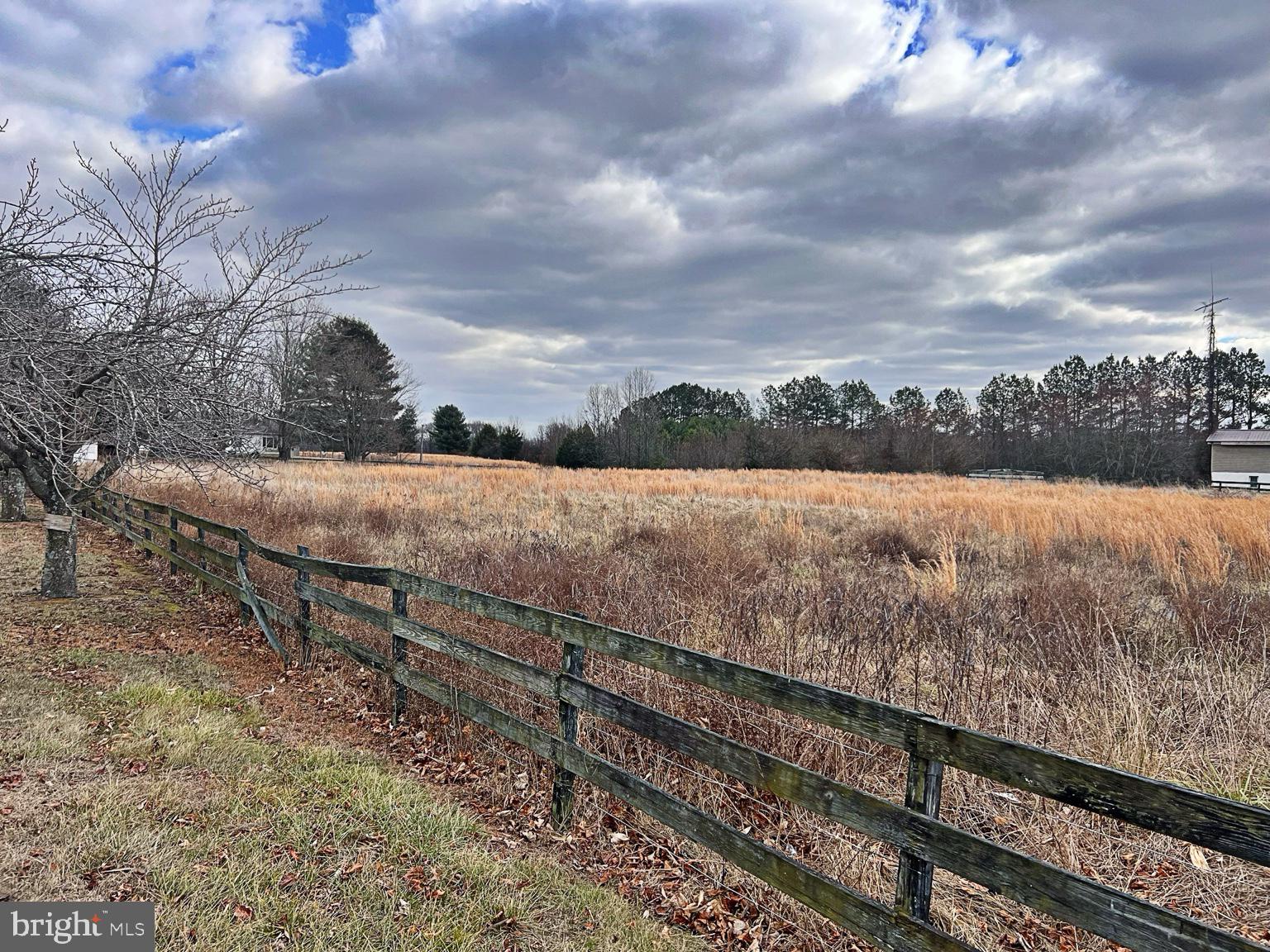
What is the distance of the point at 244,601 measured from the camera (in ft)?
26.9

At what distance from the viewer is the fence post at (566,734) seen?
4125mm

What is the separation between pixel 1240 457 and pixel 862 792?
182 ft

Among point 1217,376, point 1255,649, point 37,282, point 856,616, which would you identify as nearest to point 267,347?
point 37,282

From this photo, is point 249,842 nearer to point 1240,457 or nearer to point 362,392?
point 362,392

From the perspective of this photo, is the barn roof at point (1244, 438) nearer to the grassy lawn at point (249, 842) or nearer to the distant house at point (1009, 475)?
the distant house at point (1009, 475)

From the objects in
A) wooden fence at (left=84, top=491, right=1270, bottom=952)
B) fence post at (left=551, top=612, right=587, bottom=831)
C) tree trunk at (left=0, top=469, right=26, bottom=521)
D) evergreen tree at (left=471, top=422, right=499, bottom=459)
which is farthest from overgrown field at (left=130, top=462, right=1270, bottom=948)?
evergreen tree at (left=471, top=422, right=499, bottom=459)

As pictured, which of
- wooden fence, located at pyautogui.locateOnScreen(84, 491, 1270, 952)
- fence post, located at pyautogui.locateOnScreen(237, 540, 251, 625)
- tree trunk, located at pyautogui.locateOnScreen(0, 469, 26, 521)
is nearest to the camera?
wooden fence, located at pyautogui.locateOnScreen(84, 491, 1270, 952)

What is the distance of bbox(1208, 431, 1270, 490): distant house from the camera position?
4197 cm

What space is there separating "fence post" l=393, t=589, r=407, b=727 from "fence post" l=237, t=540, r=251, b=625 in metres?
3.48

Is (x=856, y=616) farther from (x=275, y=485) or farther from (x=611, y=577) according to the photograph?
(x=275, y=485)

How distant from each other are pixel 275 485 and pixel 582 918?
69.4 ft

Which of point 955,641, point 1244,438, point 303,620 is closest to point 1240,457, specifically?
point 1244,438

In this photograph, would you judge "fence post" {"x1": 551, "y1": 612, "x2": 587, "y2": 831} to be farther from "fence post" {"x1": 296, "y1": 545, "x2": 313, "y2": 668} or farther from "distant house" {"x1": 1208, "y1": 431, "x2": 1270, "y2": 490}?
"distant house" {"x1": 1208, "y1": 431, "x2": 1270, "y2": 490}

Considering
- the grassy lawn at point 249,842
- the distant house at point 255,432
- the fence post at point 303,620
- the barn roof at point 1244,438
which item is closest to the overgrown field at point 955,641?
the grassy lawn at point 249,842
